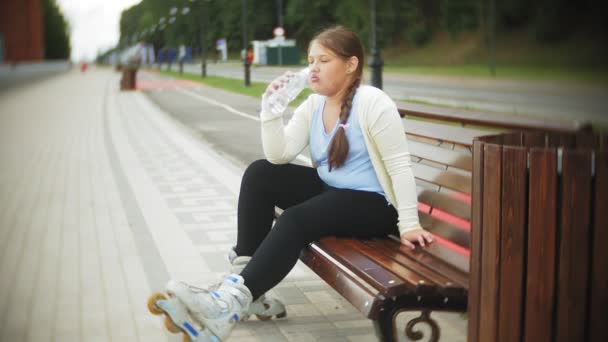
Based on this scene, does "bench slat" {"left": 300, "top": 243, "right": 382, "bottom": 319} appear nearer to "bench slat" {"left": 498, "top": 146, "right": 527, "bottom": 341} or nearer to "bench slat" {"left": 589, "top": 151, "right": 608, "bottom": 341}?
"bench slat" {"left": 498, "top": 146, "right": 527, "bottom": 341}

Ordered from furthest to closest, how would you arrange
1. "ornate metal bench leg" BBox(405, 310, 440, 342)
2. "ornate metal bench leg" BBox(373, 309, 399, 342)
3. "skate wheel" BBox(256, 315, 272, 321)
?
1. "skate wheel" BBox(256, 315, 272, 321)
2. "ornate metal bench leg" BBox(405, 310, 440, 342)
3. "ornate metal bench leg" BBox(373, 309, 399, 342)

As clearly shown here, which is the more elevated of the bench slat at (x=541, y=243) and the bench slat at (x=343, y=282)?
the bench slat at (x=541, y=243)

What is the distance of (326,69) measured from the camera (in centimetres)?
342

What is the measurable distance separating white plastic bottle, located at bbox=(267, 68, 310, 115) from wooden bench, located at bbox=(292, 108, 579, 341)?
2.07 ft

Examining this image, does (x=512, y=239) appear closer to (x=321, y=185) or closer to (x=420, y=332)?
(x=420, y=332)

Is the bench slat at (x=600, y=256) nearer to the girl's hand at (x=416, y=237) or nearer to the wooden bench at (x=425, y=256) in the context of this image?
the wooden bench at (x=425, y=256)

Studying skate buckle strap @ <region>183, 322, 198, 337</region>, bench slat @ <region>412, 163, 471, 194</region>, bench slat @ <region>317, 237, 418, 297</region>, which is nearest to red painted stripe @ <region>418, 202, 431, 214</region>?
bench slat @ <region>412, 163, 471, 194</region>

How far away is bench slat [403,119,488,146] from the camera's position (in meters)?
3.23

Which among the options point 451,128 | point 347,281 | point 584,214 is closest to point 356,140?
point 451,128

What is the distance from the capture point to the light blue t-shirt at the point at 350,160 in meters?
3.43

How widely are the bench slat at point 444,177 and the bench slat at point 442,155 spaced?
4cm

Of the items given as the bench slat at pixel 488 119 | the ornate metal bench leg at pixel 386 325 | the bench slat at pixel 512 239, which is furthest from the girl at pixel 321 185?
the bench slat at pixel 512 239

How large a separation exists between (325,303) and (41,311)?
1.42 metres

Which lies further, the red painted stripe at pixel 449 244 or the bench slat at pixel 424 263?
the red painted stripe at pixel 449 244
